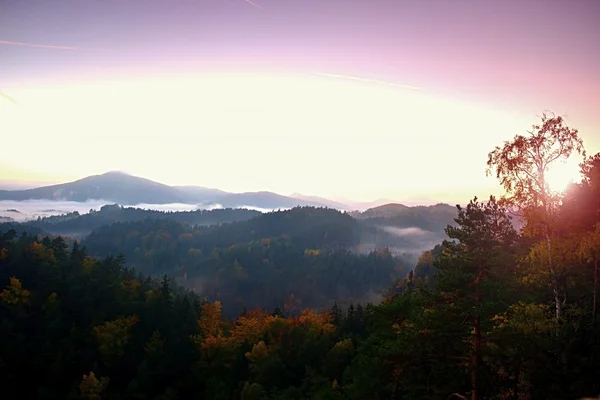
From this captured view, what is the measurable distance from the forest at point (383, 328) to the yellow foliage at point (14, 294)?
0.26 meters

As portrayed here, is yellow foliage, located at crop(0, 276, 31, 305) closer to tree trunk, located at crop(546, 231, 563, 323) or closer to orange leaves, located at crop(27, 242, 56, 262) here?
orange leaves, located at crop(27, 242, 56, 262)

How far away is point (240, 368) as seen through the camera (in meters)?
53.7

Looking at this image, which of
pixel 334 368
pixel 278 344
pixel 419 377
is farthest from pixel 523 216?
pixel 278 344

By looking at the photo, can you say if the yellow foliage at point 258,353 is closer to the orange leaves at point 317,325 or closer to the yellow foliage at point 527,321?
the orange leaves at point 317,325

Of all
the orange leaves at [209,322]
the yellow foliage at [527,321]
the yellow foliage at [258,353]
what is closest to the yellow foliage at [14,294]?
the orange leaves at [209,322]

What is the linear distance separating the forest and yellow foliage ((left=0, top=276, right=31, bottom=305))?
261mm

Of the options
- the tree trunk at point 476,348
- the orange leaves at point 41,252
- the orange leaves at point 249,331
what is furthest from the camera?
the orange leaves at point 41,252

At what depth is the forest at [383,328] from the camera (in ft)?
54.7

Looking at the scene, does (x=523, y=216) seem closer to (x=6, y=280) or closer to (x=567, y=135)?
(x=567, y=135)

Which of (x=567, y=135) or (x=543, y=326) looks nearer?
(x=543, y=326)

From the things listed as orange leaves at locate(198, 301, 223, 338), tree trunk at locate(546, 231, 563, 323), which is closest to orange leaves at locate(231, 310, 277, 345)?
orange leaves at locate(198, 301, 223, 338)

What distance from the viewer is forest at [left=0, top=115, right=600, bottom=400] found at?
16.7m

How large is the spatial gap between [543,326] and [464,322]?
10.1ft

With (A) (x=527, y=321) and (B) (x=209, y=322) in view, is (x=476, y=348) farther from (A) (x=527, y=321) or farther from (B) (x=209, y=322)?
(B) (x=209, y=322)
